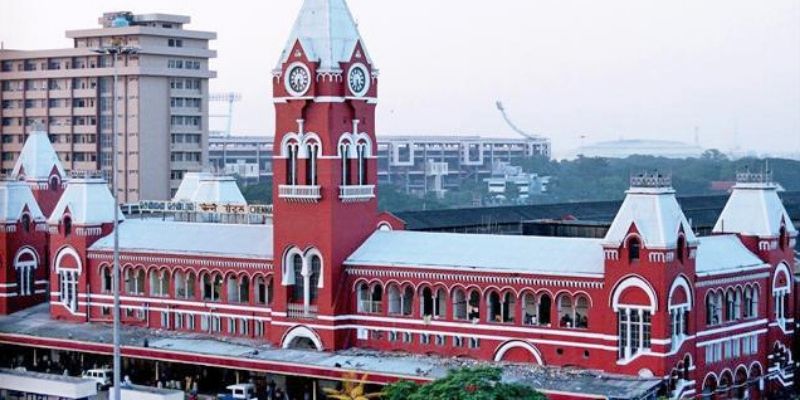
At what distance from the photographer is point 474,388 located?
37.2 meters

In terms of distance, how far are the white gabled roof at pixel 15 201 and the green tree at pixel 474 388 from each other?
88.7 feet

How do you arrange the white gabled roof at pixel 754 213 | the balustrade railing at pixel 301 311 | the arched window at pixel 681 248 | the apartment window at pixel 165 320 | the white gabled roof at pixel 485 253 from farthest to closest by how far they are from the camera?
the apartment window at pixel 165 320
the balustrade railing at pixel 301 311
the white gabled roof at pixel 754 213
the white gabled roof at pixel 485 253
the arched window at pixel 681 248

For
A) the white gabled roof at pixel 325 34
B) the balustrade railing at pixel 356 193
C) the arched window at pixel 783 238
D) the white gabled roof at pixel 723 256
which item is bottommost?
the white gabled roof at pixel 723 256

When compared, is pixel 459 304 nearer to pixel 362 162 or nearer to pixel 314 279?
pixel 314 279

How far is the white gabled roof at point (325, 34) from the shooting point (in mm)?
49250

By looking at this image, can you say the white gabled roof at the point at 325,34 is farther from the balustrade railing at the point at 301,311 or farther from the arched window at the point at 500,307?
the arched window at the point at 500,307

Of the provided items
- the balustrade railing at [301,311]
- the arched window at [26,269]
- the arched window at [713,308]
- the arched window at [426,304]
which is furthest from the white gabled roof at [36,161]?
the arched window at [713,308]

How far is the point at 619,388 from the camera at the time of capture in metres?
41.3

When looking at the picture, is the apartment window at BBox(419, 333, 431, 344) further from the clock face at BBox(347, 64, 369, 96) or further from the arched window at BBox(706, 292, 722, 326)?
the arched window at BBox(706, 292, 722, 326)

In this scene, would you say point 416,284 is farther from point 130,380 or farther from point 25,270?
point 25,270

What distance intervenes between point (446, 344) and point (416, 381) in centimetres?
440

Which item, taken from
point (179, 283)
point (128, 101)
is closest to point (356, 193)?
point (179, 283)

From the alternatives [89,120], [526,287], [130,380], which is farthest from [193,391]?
[89,120]

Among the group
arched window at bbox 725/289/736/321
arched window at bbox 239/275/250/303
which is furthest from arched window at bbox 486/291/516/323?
arched window at bbox 239/275/250/303
